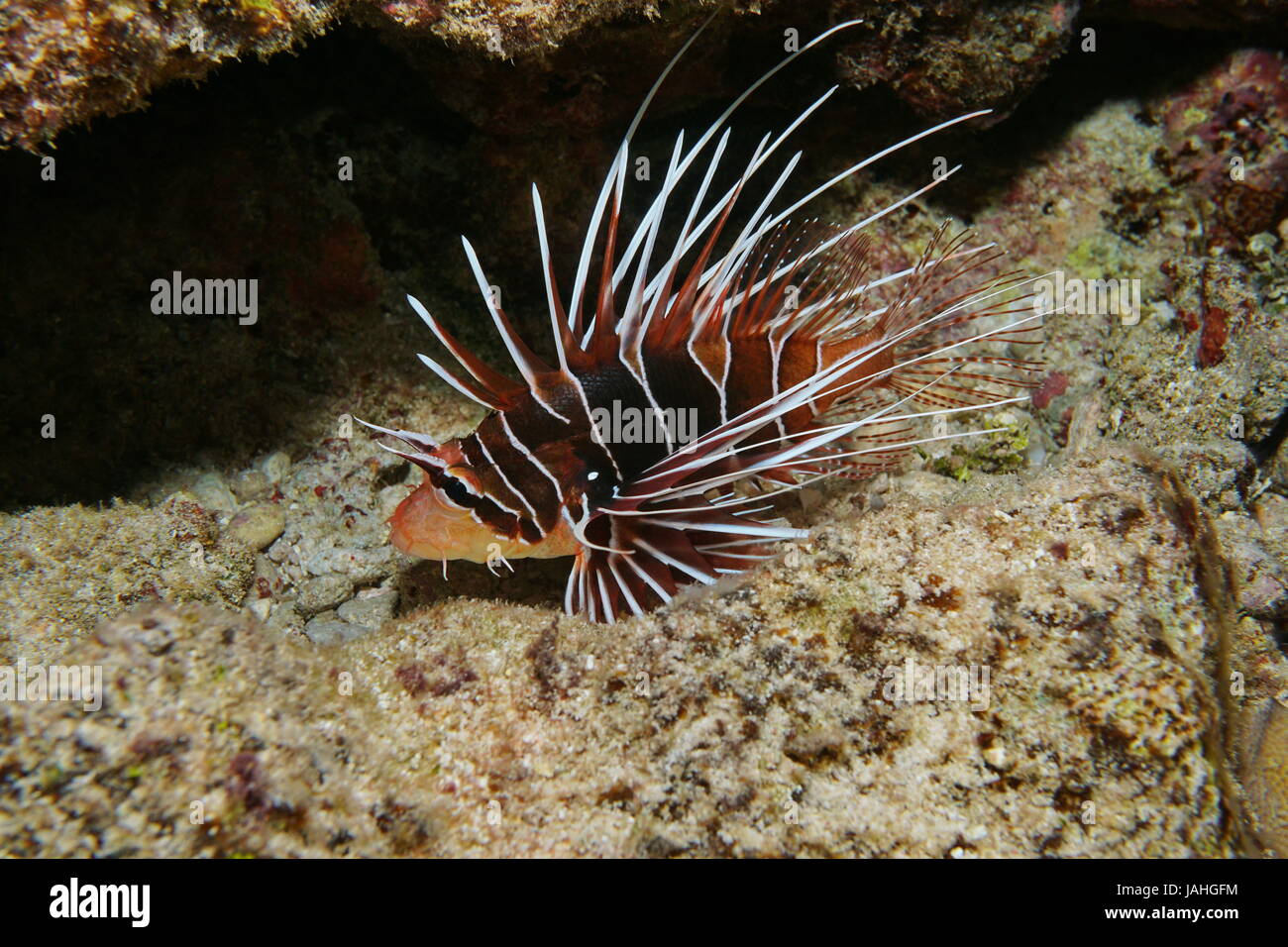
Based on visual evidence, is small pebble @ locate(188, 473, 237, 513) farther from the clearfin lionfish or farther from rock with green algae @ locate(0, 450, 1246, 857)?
rock with green algae @ locate(0, 450, 1246, 857)

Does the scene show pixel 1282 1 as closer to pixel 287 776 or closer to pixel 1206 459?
pixel 1206 459

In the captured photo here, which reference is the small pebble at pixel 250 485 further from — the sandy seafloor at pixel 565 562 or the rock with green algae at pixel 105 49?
the rock with green algae at pixel 105 49

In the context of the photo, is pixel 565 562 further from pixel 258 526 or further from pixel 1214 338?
pixel 1214 338

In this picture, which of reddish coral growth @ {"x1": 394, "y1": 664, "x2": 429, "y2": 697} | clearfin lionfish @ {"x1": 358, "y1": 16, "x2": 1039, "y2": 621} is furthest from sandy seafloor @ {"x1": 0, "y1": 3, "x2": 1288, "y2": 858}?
clearfin lionfish @ {"x1": 358, "y1": 16, "x2": 1039, "y2": 621}

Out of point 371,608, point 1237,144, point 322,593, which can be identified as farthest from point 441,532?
point 1237,144

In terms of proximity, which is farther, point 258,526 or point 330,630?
point 258,526

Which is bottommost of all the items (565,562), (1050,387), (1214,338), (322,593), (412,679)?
(412,679)
